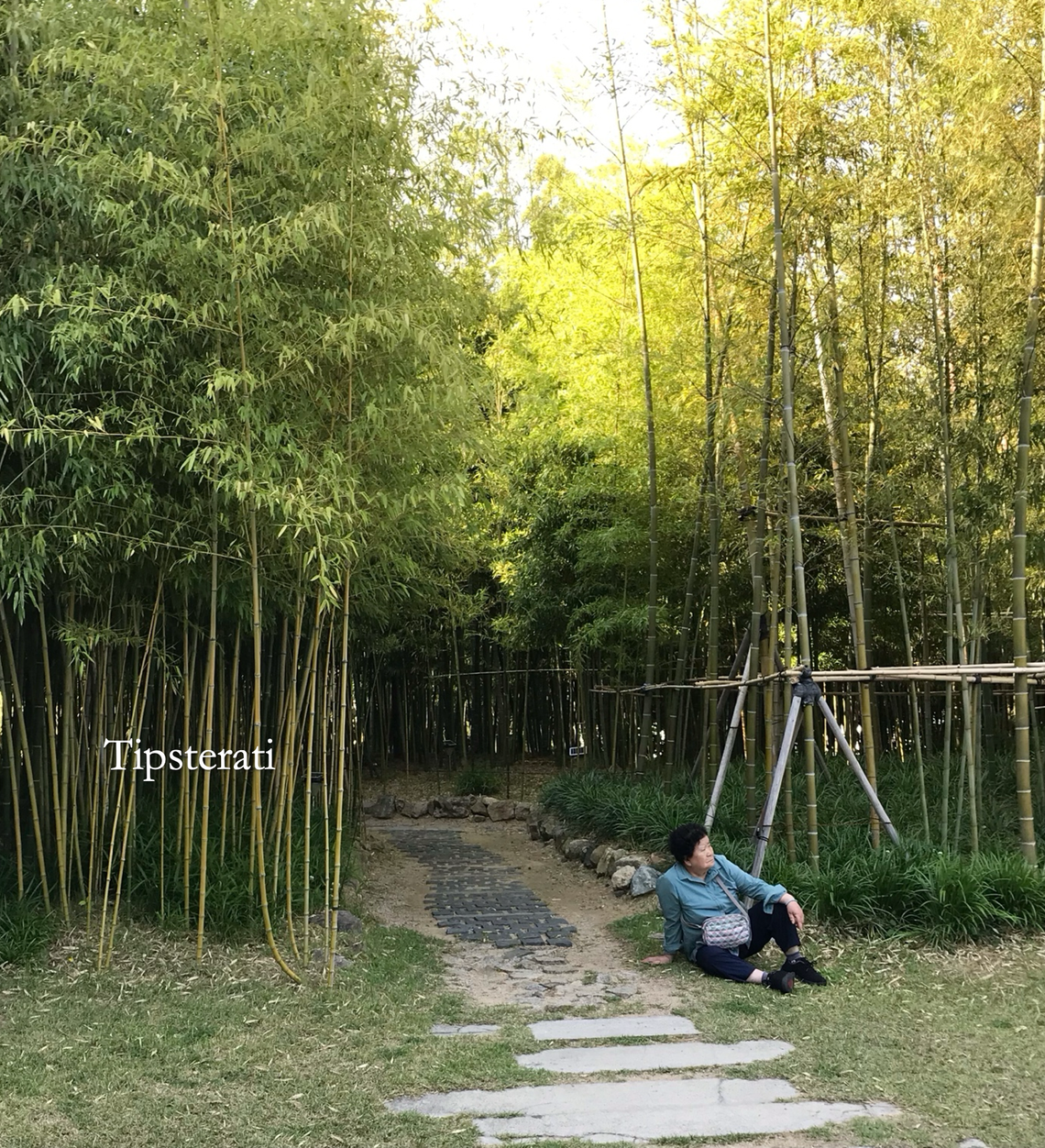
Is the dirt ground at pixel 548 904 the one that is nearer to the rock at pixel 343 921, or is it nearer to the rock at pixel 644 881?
the rock at pixel 644 881

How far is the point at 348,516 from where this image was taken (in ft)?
12.9

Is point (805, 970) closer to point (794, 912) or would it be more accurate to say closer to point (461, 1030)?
point (794, 912)

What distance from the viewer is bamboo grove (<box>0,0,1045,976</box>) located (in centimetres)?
391

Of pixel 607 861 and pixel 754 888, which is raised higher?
pixel 754 888

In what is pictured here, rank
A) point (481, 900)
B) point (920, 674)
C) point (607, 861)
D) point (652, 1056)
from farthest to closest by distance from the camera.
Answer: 1. point (607, 861)
2. point (481, 900)
3. point (920, 674)
4. point (652, 1056)

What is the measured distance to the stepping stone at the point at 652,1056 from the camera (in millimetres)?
3225

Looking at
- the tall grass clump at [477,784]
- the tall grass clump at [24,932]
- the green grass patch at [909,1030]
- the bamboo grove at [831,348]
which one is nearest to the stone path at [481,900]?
the green grass patch at [909,1030]

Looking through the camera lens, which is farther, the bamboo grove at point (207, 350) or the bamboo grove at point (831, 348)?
the bamboo grove at point (831, 348)

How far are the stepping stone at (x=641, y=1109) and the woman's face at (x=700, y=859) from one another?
45.6 inches

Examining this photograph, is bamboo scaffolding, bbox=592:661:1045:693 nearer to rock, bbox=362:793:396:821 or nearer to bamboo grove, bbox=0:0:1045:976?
bamboo grove, bbox=0:0:1045:976

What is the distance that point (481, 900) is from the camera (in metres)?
6.11

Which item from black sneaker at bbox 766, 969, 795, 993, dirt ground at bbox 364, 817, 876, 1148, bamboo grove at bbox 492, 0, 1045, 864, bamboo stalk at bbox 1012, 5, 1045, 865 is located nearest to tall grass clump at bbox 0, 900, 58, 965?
dirt ground at bbox 364, 817, 876, 1148

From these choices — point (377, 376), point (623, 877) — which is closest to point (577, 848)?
point (623, 877)

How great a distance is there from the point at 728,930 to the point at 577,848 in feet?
9.38
